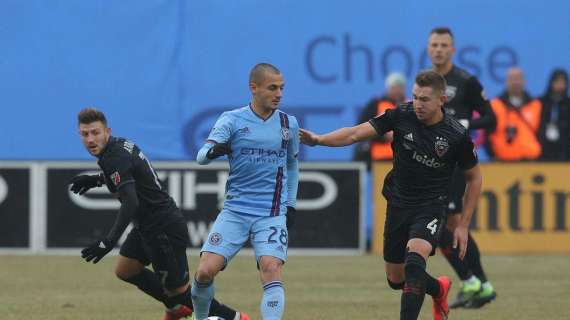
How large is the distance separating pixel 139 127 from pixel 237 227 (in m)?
8.76

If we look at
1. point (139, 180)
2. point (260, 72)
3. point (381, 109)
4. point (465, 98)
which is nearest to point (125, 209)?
point (139, 180)

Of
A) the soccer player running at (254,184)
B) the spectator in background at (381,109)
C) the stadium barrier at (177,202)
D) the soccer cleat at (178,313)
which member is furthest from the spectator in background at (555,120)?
the soccer player running at (254,184)

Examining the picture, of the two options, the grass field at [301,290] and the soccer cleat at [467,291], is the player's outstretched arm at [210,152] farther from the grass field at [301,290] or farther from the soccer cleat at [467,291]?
the soccer cleat at [467,291]

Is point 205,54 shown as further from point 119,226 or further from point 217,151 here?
point 217,151

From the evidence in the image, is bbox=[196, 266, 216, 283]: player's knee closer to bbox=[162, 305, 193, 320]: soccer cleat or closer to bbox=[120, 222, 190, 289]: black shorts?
bbox=[120, 222, 190, 289]: black shorts

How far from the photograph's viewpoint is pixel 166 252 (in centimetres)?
974

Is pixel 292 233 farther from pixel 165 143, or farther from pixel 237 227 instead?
pixel 237 227

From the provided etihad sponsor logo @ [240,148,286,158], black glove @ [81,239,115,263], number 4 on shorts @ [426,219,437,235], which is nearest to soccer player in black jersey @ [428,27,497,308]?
number 4 on shorts @ [426,219,437,235]

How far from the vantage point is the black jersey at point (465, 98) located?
460 inches

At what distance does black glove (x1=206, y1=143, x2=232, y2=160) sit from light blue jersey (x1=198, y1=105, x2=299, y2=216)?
156 mm

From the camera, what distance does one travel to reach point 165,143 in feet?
58.6

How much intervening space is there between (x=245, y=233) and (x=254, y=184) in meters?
0.33

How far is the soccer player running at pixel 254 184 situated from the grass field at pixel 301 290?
179 centimetres

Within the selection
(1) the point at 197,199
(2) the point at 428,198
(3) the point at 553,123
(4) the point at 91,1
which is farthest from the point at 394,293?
(4) the point at 91,1
